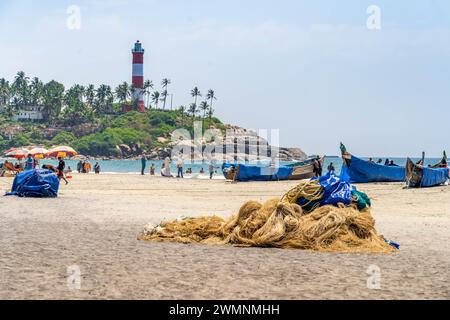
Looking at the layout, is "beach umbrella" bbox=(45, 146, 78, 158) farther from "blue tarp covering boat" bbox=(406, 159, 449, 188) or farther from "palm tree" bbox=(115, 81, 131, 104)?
"palm tree" bbox=(115, 81, 131, 104)

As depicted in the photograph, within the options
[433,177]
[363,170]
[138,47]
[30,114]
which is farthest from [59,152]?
[30,114]

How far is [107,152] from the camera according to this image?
170 meters

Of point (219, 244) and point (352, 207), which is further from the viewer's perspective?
point (352, 207)

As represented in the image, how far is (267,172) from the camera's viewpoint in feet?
144

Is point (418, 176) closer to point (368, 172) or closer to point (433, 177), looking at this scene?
point (433, 177)

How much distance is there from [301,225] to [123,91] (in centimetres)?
18670

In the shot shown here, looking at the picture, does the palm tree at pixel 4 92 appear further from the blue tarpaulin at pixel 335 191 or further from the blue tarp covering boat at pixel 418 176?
the blue tarpaulin at pixel 335 191

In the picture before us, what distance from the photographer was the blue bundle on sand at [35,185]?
23547 millimetres

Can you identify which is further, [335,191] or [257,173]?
[257,173]

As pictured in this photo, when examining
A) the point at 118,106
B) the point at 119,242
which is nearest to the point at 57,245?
the point at 119,242

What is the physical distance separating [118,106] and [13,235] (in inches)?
7332

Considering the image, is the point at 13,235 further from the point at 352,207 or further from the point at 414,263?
the point at 414,263

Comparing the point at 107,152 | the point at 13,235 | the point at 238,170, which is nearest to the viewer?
the point at 13,235

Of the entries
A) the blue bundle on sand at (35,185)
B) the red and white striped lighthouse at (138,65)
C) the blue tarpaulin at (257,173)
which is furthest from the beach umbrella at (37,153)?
the red and white striped lighthouse at (138,65)
